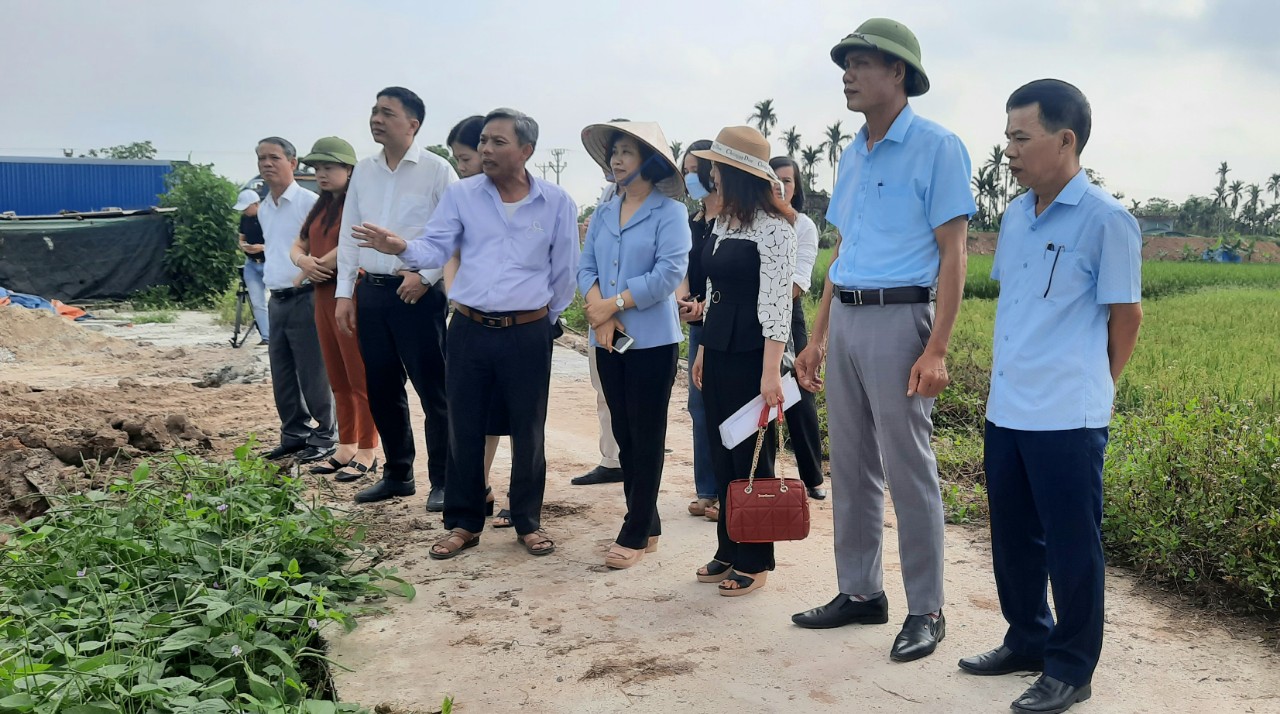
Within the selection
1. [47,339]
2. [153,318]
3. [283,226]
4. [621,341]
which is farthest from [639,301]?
[153,318]

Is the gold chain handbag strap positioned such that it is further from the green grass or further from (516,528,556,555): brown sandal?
the green grass

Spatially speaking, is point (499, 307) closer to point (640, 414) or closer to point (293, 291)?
point (640, 414)

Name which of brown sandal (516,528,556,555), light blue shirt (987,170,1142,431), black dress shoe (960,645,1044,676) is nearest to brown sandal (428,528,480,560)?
brown sandal (516,528,556,555)

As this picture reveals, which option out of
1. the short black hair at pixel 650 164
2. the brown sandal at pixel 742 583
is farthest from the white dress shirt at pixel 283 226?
the brown sandal at pixel 742 583

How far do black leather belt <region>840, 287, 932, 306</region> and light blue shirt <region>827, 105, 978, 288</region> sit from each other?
0.06 ft

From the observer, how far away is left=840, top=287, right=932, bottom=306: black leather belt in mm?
3105

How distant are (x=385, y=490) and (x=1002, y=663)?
3327 mm

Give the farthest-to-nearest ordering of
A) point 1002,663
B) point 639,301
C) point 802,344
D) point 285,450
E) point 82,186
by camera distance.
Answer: point 82,186 < point 285,450 < point 802,344 < point 639,301 < point 1002,663

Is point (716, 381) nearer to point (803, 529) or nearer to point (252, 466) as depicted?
point (803, 529)

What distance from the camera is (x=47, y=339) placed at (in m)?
12.1

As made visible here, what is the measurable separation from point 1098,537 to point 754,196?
1.67 m

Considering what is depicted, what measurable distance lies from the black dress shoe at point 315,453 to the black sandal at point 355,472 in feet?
0.90

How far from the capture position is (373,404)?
5.26 metres

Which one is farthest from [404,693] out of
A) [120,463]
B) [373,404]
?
[120,463]
